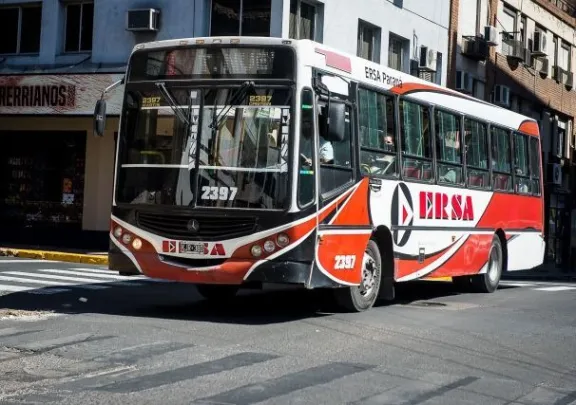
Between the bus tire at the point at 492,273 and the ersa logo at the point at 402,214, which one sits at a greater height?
the ersa logo at the point at 402,214

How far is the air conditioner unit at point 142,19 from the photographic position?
2384 centimetres

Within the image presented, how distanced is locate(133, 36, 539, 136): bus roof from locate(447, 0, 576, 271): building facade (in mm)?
16091

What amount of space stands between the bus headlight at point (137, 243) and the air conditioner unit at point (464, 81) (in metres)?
22.5

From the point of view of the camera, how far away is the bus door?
1173cm

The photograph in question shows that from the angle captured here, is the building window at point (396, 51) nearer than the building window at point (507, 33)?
Yes

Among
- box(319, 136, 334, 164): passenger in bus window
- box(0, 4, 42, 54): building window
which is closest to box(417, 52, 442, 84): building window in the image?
box(0, 4, 42, 54): building window

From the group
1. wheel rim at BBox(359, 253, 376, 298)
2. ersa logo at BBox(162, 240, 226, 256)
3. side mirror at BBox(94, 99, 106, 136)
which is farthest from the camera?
wheel rim at BBox(359, 253, 376, 298)

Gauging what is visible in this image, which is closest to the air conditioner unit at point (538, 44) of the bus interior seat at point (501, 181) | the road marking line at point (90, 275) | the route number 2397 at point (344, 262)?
the bus interior seat at point (501, 181)

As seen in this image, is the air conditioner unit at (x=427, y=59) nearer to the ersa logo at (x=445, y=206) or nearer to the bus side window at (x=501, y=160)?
the bus side window at (x=501, y=160)

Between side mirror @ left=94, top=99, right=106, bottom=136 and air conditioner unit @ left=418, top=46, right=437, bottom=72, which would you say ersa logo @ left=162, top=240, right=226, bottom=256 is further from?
air conditioner unit @ left=418, top=46, right=437, bottom=72

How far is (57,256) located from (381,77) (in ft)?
39.5

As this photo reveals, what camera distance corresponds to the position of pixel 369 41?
1101 inches

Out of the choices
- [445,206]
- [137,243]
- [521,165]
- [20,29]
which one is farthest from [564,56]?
[137,243]

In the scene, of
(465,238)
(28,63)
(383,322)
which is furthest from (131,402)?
(28,63)
